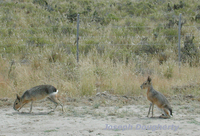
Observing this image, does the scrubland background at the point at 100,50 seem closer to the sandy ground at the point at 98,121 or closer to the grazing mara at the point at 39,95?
the sandy ground at the point at 98,121

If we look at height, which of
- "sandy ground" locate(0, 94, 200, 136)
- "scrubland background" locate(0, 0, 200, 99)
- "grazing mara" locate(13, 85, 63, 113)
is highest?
"scrubland background" locate(0, 0, 200, 99)

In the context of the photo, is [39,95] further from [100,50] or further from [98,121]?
[100,50]

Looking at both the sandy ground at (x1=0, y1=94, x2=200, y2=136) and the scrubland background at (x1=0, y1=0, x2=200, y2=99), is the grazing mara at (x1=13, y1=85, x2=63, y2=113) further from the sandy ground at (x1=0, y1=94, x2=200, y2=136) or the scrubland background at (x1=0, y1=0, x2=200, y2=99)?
the scrubland background at (x1=0, y1=0, x2=200, y2=99)

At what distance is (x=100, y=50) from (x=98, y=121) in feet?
31.1

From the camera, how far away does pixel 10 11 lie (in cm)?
2194

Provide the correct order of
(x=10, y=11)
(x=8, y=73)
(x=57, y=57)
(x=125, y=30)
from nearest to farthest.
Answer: (x=8, y=73) → (x=57, y=57) → (x=125, y=30) → (x=10, y=11)

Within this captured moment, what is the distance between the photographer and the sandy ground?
235 inches

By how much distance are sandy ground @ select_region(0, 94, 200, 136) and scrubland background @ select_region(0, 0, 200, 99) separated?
1.52 metres

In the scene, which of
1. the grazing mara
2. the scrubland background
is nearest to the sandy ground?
the grazing mara

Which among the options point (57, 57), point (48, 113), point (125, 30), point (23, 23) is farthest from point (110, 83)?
point (23, 23)

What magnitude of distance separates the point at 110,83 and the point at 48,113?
3371 millimetres

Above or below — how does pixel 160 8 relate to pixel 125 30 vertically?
above

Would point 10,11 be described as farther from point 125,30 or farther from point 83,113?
point 83,113

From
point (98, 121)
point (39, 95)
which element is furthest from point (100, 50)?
point (98, 121)
